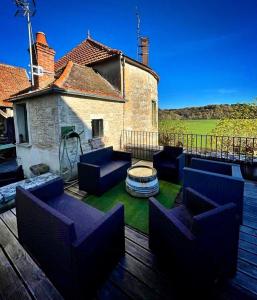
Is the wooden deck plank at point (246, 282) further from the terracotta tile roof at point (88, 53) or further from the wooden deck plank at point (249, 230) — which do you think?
the terracotta tile roof at point (88, 53)

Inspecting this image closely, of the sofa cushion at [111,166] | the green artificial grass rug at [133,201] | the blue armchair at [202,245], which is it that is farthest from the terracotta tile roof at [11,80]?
the blue armchair at [202,245]

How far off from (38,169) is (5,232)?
303cm

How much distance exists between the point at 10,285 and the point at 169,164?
435cm

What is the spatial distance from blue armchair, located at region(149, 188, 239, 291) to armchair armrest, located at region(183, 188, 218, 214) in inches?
0.5

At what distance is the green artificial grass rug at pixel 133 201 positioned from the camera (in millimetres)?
3189

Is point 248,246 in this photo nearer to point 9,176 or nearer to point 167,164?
point 167,164

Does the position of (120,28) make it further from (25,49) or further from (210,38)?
(25,49)

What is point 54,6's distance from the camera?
24.6 feet

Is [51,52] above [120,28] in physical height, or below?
below

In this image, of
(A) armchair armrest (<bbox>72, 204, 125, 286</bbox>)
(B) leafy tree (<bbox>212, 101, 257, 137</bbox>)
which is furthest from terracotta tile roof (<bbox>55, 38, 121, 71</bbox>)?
(A) armchair armrest (<bbox>72, 204, 125, 286</bbox>)

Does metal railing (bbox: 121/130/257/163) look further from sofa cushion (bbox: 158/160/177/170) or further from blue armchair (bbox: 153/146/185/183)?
sofa cushion (bbox: 158/160/177/170)

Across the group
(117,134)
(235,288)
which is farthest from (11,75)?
(235,288)

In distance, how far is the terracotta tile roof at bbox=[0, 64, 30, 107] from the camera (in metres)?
12.3

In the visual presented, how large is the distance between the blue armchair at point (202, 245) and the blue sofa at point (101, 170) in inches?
93.8
